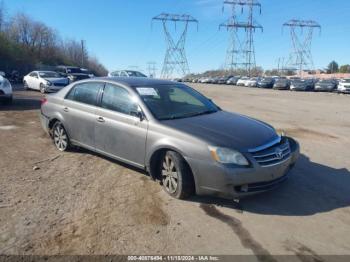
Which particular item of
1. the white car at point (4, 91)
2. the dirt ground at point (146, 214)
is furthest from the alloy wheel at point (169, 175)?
the white car at point (4, 91)

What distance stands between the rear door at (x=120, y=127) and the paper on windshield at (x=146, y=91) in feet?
0.52

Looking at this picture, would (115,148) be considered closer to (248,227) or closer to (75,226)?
(75,226)

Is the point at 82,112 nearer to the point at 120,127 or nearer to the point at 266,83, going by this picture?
the point at 120,127

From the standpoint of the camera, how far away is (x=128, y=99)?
222 inches

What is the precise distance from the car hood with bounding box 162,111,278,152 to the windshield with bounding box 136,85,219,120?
0.22 meters

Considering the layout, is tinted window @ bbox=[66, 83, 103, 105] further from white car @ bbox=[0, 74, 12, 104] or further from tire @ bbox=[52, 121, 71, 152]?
white car @ bbox=[0, 74, 12, 104]

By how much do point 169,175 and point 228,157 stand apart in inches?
35.5

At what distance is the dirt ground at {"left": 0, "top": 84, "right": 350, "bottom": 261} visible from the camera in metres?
3.69

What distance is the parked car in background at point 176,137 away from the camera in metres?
4.46

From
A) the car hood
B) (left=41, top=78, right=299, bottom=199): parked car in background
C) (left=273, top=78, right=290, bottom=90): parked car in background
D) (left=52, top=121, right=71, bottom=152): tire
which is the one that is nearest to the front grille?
(left=41, top=78, right=299, bottom=199): parked car in background

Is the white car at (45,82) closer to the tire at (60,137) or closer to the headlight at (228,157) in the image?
the tire at (60,137)

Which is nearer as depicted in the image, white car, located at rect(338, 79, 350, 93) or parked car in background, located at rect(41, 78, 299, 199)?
parked car in background, located at rect(41, 78, 299, 199)

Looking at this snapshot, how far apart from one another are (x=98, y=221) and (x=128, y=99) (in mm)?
2080

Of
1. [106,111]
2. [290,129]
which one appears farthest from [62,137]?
[290,129]
